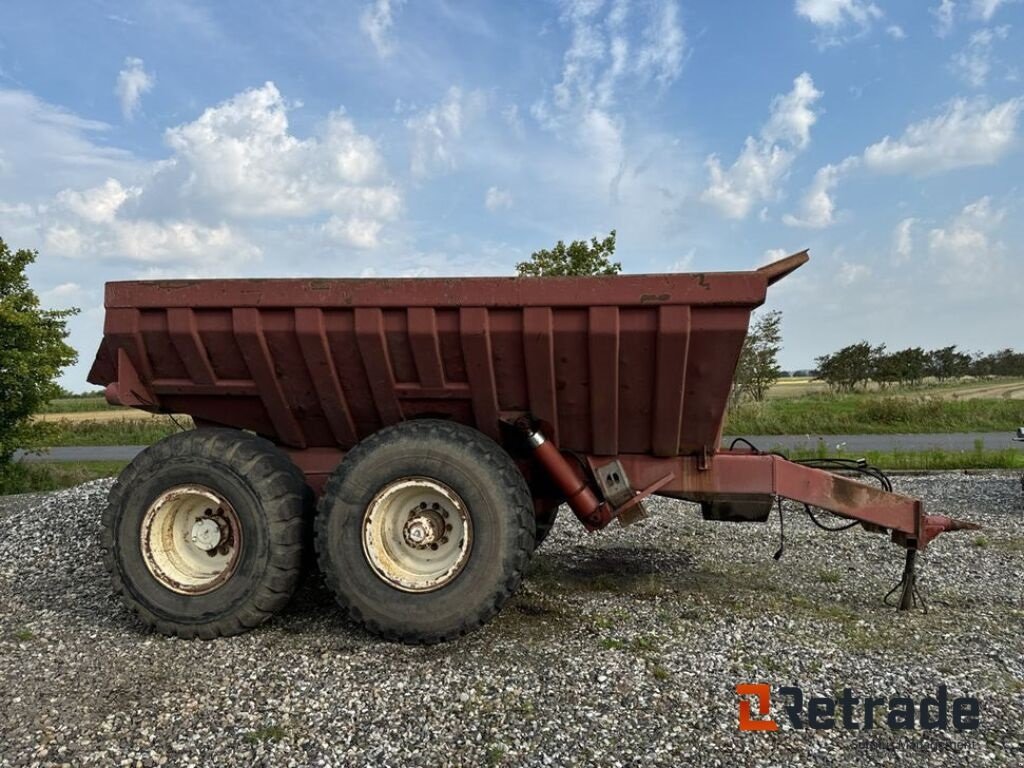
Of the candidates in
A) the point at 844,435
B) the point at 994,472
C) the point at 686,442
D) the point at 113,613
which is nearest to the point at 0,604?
the point at 113,613

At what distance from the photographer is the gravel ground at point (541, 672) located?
3020 mm

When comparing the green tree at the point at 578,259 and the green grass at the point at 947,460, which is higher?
the green tree at the point at 578,259

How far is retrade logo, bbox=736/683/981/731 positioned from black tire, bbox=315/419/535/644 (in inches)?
55.9

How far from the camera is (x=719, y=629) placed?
432 centimetres

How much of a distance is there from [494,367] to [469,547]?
3.52 feet

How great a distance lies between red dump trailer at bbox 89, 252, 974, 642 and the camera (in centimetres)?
410

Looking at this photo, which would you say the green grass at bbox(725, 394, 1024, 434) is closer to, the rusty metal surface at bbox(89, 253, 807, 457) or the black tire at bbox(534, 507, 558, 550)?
the black tire at bbox(534, 507, 558, 550)

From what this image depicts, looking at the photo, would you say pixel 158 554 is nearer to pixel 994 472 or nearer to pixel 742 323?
pixel 742 323

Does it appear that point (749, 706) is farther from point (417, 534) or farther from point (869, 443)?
point (869, 443)

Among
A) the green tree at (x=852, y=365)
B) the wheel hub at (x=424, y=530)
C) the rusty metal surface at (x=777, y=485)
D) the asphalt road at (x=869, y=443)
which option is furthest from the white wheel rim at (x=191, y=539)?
the green tree at (x=852, y=365)

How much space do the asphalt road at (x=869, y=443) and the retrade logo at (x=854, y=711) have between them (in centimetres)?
1215

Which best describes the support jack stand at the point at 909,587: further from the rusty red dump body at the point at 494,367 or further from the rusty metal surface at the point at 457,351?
the rusty metal surface at the point at 457,351

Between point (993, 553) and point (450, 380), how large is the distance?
17.6ft

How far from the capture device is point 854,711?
3.29m
